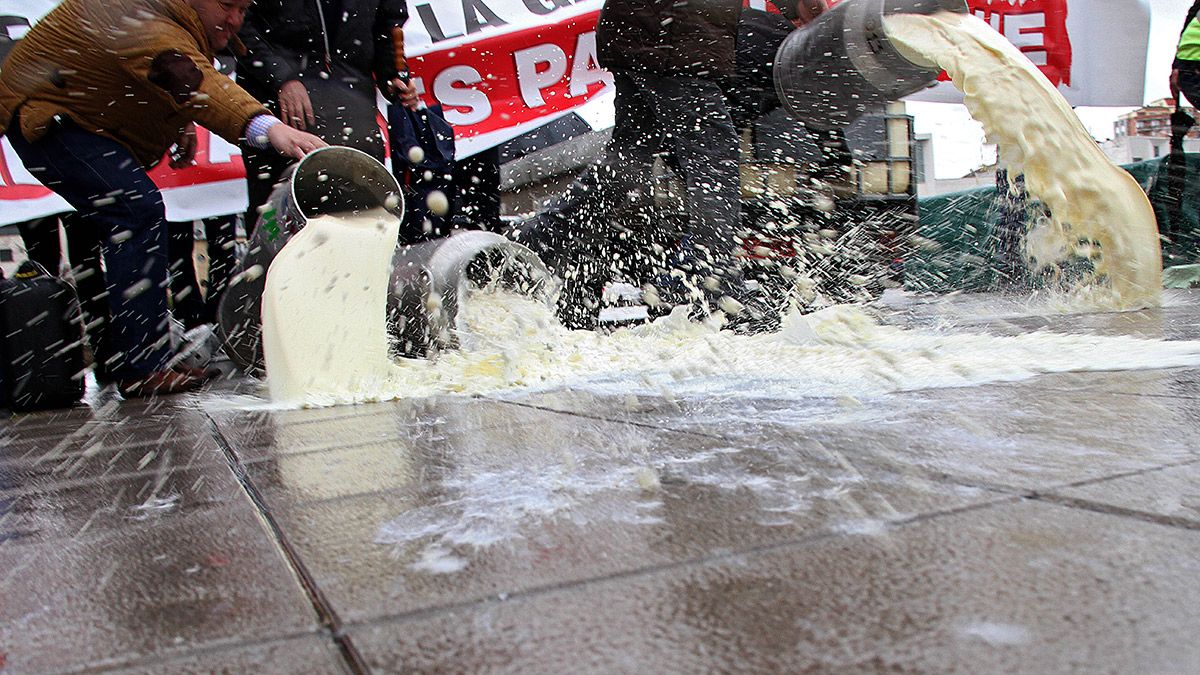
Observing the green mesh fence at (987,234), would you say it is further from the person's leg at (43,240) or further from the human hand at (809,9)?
the person's leg at (43,240)

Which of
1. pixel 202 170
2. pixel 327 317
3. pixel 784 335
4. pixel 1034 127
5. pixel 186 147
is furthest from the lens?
pixel 202 170

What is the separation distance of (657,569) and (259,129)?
2731 millimetres

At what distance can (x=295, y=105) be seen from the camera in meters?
3.59

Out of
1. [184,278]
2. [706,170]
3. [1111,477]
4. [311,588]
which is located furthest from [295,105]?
[1111,477]

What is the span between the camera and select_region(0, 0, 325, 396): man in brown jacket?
3.06 m

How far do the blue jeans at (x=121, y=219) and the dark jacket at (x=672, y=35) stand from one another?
2030 mm

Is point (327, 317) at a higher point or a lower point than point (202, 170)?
lower

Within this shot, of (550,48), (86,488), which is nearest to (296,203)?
Answer: (86,488)

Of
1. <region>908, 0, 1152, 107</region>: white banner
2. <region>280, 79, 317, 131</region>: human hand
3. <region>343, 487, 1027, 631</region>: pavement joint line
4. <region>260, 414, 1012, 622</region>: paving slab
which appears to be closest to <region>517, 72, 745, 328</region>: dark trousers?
<region>280, 79, 317, 131</region>: human hand

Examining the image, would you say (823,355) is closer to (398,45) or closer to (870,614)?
(870,614)

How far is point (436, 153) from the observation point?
522cm

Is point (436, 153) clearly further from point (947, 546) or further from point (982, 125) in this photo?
point (947, 546)

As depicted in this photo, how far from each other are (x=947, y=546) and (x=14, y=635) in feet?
3.02

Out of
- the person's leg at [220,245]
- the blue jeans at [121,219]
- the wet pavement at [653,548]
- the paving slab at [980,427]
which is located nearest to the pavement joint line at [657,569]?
the wet pavement at [653,548]
